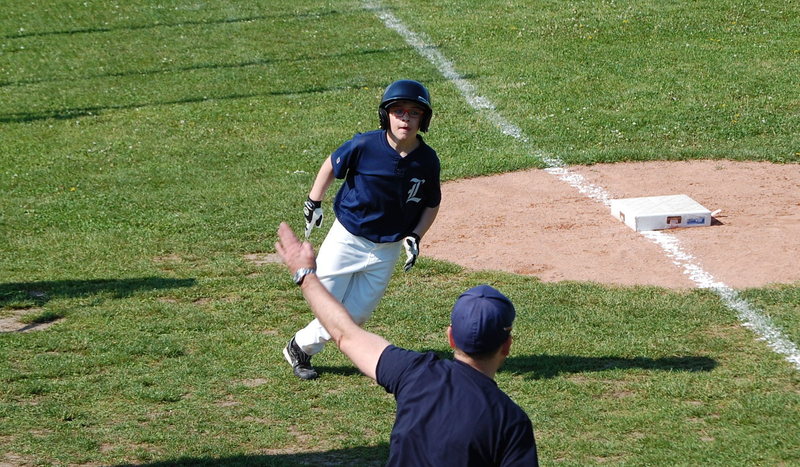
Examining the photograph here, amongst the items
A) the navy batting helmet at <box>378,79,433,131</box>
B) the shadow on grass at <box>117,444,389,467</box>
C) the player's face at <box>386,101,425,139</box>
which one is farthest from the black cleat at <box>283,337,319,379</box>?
the navy batting helmet at <box>378,79,433,131</box>

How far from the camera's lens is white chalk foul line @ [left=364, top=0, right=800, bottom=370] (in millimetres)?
7770

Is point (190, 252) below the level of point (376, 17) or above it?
below

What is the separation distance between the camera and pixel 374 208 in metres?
7.00

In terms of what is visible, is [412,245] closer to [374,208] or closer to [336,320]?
[374,208]

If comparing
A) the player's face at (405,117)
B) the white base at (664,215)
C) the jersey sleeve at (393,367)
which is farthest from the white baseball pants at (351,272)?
the white base at (664,215)

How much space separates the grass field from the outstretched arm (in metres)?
2.49

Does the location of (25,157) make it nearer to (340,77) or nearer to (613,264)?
(340,77)

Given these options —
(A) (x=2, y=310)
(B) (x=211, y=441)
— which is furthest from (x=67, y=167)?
(B) (x=211, y=441)

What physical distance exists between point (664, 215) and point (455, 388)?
7032 mm

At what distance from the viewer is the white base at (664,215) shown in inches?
400

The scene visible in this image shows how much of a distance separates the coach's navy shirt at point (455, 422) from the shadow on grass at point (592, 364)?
12.1ft

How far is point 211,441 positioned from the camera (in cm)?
636

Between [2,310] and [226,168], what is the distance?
4486mm

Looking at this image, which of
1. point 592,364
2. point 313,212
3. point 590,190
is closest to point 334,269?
point 313,212
